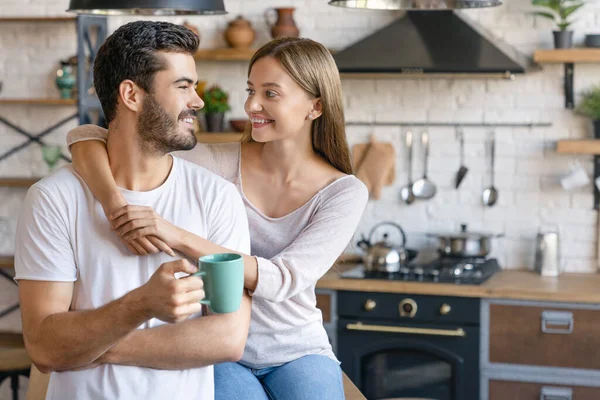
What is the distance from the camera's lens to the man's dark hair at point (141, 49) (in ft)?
6.48

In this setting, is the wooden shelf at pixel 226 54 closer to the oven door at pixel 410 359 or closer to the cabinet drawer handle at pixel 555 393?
the oven door at pixel 410 359

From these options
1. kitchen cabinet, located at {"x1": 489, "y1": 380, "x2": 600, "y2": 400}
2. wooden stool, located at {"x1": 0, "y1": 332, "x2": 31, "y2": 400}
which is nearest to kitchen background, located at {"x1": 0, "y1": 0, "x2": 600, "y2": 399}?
kitchen cabinet, located at {"x1": 489, "y1": 380, "x2": 600, "y2": 400}

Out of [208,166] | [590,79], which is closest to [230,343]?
[208,166]

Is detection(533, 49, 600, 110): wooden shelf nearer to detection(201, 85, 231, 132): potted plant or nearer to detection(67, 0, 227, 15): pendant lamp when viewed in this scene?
detection(201, 85, 231, 132): potted plant

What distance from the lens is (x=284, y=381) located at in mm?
2279

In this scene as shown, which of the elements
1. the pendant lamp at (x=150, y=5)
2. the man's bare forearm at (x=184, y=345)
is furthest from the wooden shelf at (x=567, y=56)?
the man's bare forearm at (x=184, y=345)

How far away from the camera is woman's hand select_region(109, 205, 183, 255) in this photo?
1.86 metres

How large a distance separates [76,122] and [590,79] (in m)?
2.65

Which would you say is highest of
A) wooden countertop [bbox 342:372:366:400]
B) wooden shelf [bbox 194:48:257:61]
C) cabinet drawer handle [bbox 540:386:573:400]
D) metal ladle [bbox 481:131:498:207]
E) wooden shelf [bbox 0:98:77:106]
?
wooden shelf [bbox 194:48:257:61]

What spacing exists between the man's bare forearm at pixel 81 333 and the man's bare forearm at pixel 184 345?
6 cm

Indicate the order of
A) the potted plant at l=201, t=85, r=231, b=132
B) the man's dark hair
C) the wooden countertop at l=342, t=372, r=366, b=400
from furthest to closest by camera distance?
1. the potted plant at l=201, t=85, r=231, b=132
2. the wooden countertop at l=342, t=372, r=366, b=400
3. the man's dark hair

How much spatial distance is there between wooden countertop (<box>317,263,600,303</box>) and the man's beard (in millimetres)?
1893

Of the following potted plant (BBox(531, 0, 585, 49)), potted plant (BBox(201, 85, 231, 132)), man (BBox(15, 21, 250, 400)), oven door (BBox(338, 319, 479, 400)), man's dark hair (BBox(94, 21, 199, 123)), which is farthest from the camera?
potted plant (BBox(201, 85, 231, 132))

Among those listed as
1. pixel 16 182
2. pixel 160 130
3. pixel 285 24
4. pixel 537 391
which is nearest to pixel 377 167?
pixel 285 24
